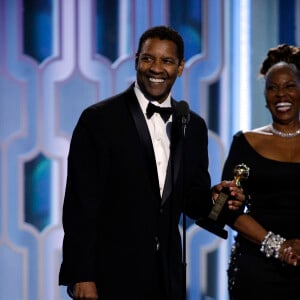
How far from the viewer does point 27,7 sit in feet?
12.1

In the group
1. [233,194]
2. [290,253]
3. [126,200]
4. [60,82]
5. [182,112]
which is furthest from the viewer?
[60,82]

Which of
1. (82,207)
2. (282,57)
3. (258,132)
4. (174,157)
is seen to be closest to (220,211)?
(174,157)

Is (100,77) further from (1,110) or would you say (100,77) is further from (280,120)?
(280,120)

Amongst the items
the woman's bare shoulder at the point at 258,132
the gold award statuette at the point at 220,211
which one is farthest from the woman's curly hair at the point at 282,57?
the gold award statuette at the point at 220,211

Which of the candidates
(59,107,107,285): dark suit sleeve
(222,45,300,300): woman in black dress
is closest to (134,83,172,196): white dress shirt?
(59,107,107,285): dark suit sleeve

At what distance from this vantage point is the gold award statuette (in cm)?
261

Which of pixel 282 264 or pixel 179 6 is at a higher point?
pixel 179 6

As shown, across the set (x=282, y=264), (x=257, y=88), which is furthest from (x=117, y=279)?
(x=257, y=88)

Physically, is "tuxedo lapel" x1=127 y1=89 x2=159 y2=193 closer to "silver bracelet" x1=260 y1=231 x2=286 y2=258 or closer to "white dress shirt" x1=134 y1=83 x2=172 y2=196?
"white dress shirt" x1=134 y1=83 x2=172 y2=196

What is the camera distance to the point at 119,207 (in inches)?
98.5

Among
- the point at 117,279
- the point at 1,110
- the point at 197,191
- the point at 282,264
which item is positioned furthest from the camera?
the point at 1,110

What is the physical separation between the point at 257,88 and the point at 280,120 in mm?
688

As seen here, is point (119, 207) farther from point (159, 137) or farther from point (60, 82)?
point (60, 82)

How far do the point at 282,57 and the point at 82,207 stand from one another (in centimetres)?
123
